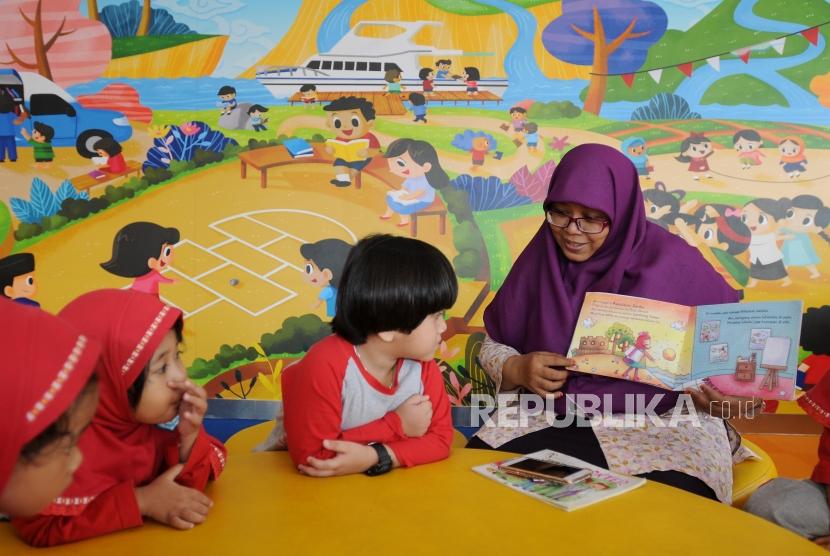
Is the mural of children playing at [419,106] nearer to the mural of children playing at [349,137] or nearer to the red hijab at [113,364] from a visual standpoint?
the mural of children playing at [349,137]

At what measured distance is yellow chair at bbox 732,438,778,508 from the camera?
2279 mm

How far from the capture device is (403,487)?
1.62 m

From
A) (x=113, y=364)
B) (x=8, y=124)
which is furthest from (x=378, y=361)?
(x=8, y=124)

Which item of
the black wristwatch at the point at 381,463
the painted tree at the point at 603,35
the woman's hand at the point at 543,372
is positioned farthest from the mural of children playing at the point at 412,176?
the black wristwatch at the point at 381,463

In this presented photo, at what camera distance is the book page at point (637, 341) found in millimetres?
2166

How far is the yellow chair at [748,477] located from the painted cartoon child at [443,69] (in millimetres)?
3087

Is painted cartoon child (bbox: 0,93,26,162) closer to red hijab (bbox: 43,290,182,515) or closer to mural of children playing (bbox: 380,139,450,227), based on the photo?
mural of children playing (bbox: 380,139,450,227)

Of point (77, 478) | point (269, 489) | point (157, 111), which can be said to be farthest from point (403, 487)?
point (157, 111)

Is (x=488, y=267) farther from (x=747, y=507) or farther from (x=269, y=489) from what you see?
(x=269, y=489)

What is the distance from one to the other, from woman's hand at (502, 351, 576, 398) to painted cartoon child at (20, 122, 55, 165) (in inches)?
147

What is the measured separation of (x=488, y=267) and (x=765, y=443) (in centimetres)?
196

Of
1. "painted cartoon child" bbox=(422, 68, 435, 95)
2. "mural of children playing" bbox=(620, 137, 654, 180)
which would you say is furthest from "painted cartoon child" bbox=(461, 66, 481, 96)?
"mural of children playing" bbox=(620, 137, 654, 180)

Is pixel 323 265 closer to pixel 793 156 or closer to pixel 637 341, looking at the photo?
pixel 637 341

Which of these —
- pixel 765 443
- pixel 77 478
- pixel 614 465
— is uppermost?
pixel 77 478
